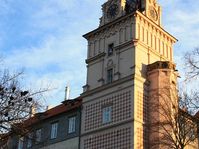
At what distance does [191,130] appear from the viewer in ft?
113

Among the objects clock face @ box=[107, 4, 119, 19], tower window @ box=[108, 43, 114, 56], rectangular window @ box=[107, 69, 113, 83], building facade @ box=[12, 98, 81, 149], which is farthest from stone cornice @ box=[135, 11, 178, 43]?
building facade @ box=[12, 98, 81, 149]

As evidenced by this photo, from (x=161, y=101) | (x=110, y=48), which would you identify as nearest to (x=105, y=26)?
(x=110, y=48)

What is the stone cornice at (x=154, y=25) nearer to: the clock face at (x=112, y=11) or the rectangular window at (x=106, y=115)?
the clock face at (x=112, y=11)

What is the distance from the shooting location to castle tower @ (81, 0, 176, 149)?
39594 mm

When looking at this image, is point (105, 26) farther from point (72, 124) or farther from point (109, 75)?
point (72, 124)

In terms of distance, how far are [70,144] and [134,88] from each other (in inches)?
360

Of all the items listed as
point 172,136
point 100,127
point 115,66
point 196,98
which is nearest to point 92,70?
point 115,66

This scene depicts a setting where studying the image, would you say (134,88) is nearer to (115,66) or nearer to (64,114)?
(115,66)

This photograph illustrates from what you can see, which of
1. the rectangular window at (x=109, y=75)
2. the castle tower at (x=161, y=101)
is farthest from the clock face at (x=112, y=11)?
the castle tower at (x=161, y=101)

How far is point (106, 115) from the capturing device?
41.7 metres

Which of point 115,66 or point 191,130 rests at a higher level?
point 115,66

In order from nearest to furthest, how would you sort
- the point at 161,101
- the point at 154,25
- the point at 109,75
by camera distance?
1. the point at 161,101
2. the point at 109,75
3. the point at 154,25

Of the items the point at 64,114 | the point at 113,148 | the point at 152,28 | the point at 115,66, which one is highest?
the point at 152,28

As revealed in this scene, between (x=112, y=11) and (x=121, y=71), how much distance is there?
6.76m
